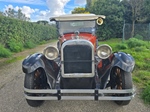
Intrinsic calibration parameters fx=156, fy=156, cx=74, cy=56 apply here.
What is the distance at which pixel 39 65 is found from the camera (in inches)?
122

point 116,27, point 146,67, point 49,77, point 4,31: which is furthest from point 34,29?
point 49,77

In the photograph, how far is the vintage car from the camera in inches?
110

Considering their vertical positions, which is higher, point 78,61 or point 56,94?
point 78,61

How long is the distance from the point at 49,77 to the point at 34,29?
47.2 ft

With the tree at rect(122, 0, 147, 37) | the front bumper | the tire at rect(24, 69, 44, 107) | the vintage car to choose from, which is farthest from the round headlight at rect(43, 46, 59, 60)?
the tree at rect(122, 0, 147, 37)

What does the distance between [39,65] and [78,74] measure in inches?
31.5

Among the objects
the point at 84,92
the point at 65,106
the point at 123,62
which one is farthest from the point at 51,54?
the point at 123,62

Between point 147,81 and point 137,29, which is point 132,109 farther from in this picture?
point 137,29

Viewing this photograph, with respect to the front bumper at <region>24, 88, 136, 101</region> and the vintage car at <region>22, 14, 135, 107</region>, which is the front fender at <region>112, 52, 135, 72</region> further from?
the front bumper at <region>24, 88, 136, 101</region>

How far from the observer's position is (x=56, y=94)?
2.81 metres

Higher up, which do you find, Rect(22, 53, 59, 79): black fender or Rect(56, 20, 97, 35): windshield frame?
Rect(56, 20, 97, 35): windshield frame

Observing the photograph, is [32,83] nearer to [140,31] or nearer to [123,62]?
[123,62]

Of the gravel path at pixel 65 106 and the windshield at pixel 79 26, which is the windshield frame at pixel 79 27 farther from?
the gravel path at pixel 65 106

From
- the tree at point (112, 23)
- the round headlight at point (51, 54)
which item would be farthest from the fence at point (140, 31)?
the round headlight at point (51, 54)
